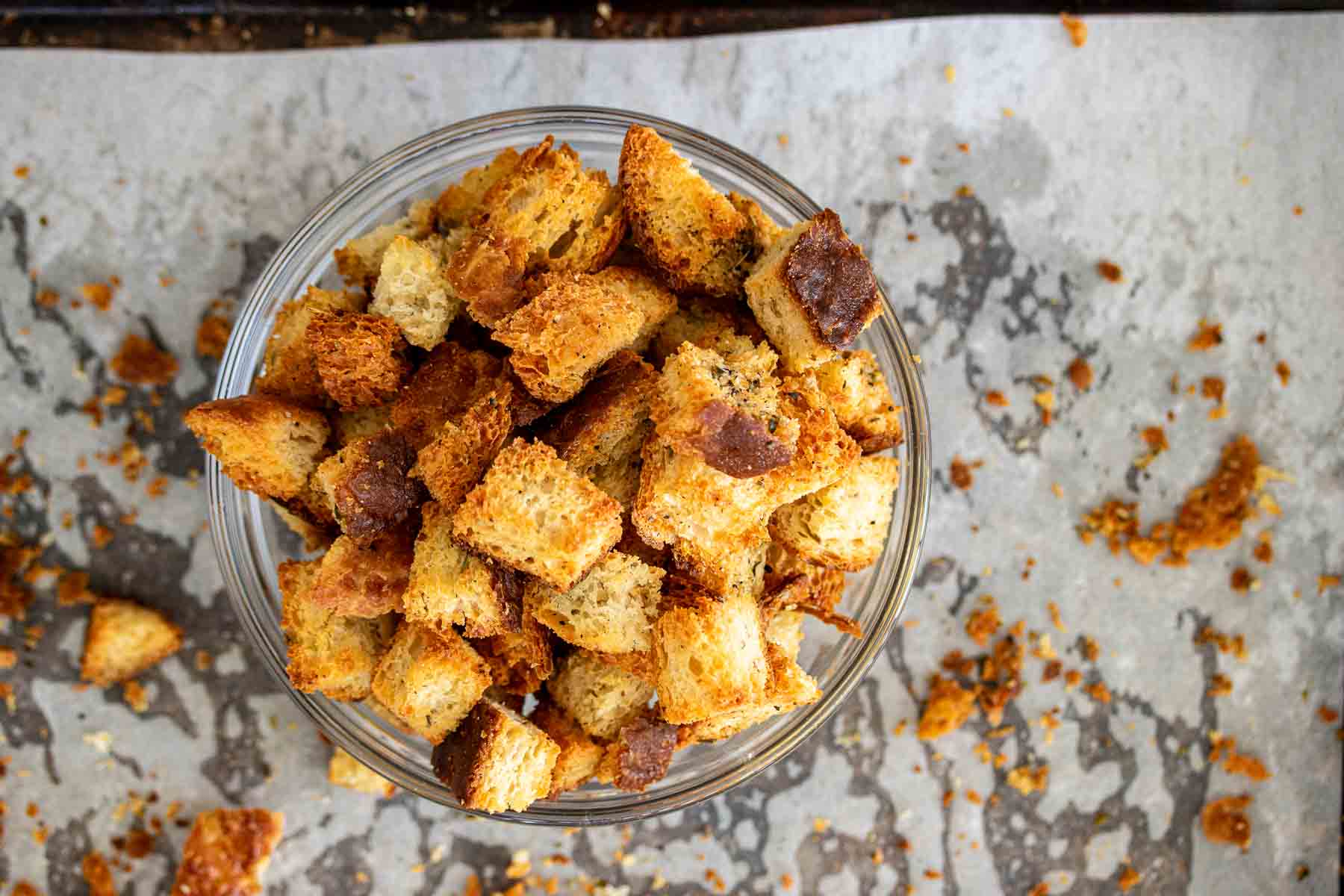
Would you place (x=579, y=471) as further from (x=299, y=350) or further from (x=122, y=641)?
(x=122, y=641)

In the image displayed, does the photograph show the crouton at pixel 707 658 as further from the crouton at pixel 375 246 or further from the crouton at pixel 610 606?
the crouton at pixel 375 246

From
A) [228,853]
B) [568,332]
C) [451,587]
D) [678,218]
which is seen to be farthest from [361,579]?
[228,853]

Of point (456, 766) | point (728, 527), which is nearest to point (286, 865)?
point (456, 766)

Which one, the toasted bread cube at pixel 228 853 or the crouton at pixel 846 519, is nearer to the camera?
→ the crouton at pixel 846 519

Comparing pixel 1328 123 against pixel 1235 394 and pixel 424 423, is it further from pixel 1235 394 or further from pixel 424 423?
pixel 424 423

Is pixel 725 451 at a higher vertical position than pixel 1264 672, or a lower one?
higher

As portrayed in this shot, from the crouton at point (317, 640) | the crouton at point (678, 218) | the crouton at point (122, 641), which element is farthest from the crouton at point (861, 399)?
the crouton at point (122, 641)

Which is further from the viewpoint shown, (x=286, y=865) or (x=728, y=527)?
(x=286, y=865)
